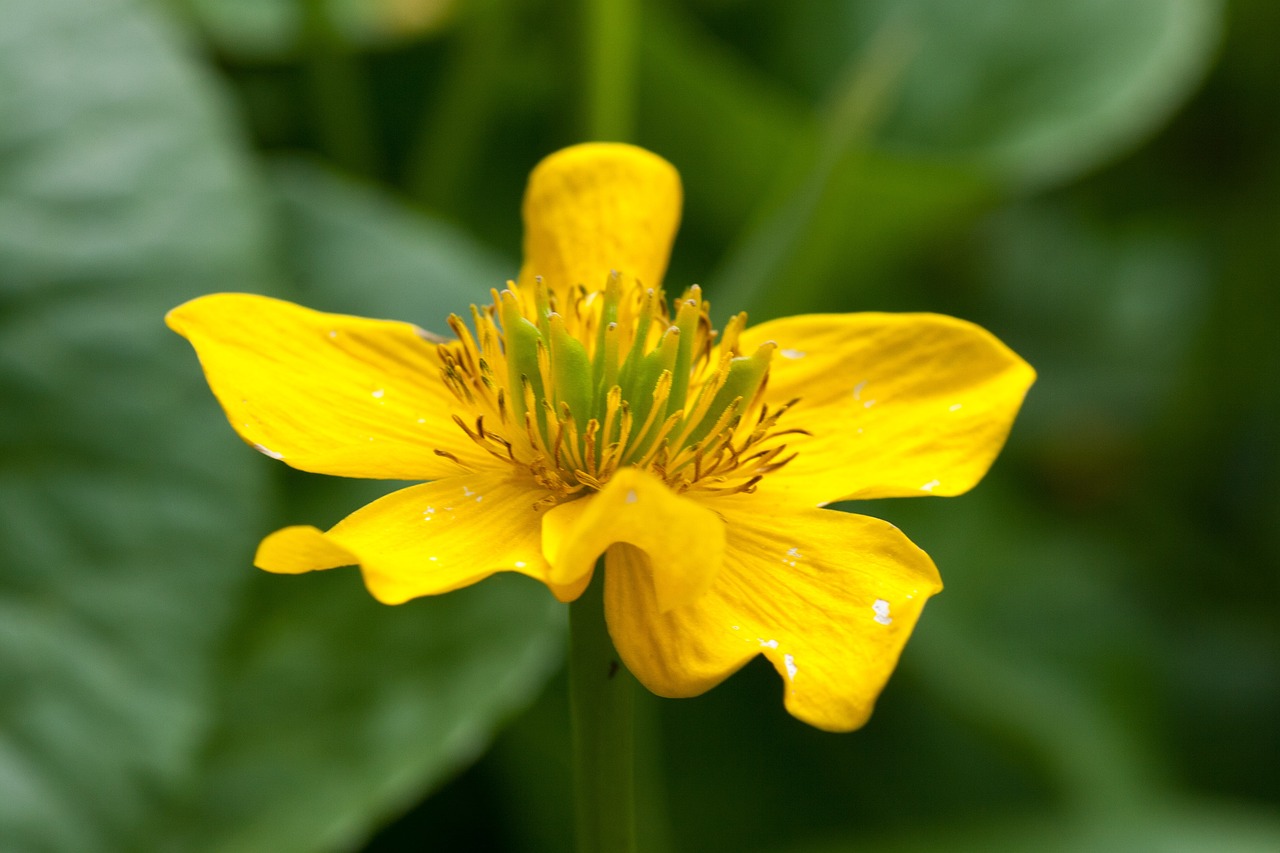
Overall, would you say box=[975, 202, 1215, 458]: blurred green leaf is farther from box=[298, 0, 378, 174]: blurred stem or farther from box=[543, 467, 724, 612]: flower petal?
box=[543, 467, 724, 612]: flower petal

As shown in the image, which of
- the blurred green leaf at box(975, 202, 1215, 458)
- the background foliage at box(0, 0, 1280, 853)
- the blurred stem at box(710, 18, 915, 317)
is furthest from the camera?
the blurred green leaf at box(975, 202, 1215, 458)

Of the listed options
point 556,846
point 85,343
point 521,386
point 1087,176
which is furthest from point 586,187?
point 1087,176

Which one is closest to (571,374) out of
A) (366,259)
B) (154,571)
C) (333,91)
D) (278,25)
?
(154,571)

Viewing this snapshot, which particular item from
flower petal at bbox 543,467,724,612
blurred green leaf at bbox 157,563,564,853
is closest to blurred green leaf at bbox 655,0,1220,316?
blurred green leaf at bbox 157,563,564,853

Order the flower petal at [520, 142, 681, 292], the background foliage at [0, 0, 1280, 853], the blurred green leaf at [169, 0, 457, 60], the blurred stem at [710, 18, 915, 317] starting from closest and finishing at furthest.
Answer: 1. the flower petal at [520, 142, 681, 292]
2. the background foliage at [0, 0, 1280, 853]
3. the blurred stem at [710, 18, 915, 317]
4. the blurred green leaf at [169, 0, 457, 60]

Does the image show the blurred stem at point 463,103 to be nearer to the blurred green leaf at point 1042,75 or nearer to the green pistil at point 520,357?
the blurred green leaf at point 1042,75

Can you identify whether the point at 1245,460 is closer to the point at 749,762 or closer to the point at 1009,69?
the point at 1009,69

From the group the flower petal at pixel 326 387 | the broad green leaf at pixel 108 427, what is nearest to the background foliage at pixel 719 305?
the broad green leaf at pixel 108 427

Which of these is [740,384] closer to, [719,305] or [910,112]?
[719,305]
